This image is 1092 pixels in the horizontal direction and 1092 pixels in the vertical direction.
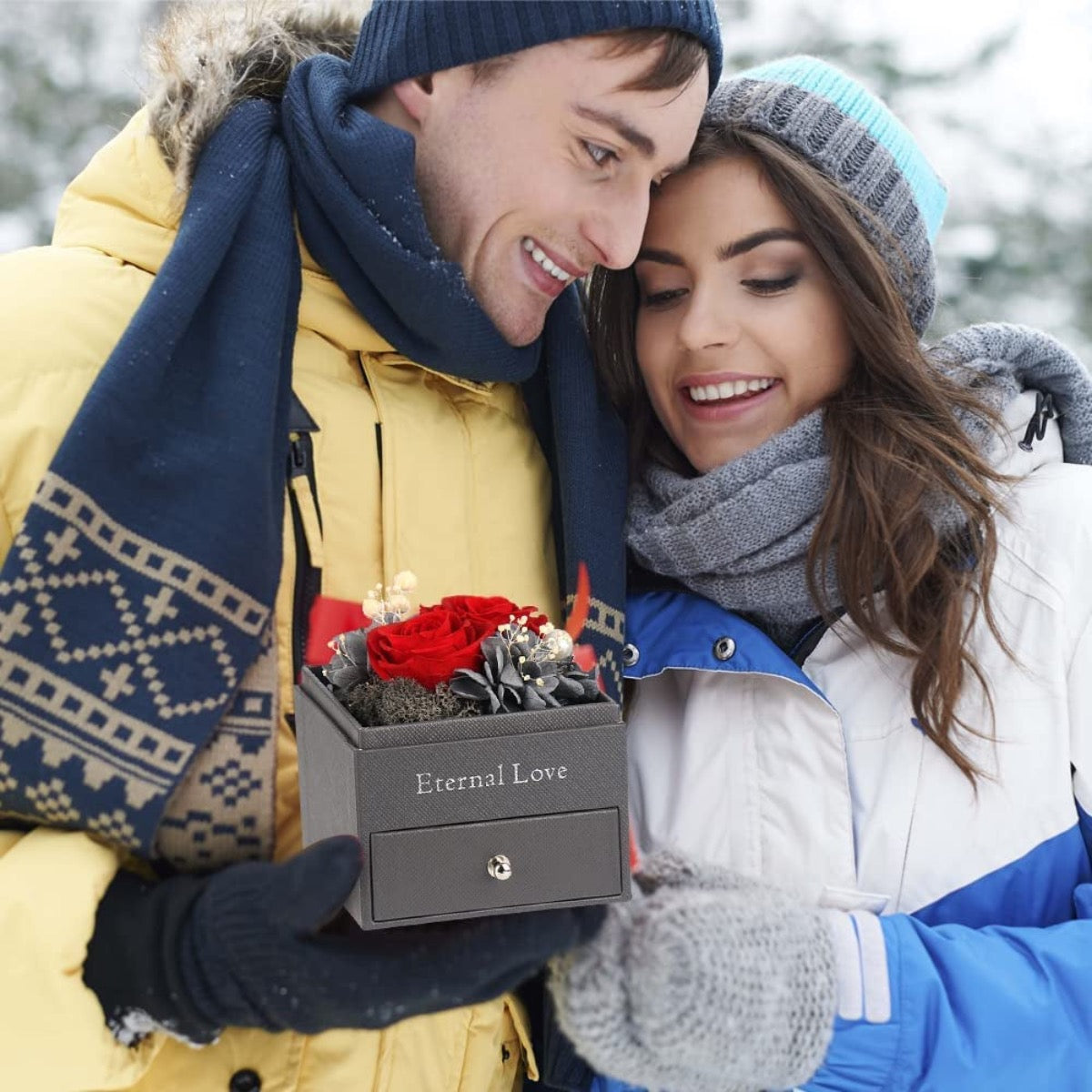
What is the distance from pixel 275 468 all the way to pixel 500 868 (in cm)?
59

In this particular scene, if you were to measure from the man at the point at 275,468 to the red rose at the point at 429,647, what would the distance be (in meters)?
0.20

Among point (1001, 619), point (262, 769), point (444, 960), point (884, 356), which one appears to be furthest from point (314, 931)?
point (884, 356)

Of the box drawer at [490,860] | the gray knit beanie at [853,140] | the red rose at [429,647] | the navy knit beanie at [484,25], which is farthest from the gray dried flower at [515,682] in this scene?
the gray knit beanie at [853,140]

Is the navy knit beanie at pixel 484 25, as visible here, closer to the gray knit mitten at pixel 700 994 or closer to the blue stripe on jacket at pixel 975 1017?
the gray knit mitten at pixel 700 994

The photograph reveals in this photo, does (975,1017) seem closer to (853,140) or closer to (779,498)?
(779,498)

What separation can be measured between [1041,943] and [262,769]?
1042 millimetres

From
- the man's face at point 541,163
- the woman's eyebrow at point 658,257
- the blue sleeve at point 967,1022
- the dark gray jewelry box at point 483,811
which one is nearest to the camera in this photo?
the dark gray jewelry box at point 483,811

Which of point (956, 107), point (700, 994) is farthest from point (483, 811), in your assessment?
point (956, 107)

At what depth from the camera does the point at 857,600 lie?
6.53 feet

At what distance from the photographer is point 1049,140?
21.2ft

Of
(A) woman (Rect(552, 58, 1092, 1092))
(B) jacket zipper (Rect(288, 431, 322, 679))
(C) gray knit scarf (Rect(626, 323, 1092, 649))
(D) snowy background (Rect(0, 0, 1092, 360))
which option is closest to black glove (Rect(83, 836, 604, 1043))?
(A) woman (Rect(552, 58, 1092, 1092))

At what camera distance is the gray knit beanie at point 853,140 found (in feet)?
6.75

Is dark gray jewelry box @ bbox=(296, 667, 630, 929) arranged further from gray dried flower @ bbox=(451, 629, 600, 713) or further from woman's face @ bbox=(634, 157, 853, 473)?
woman's face @ bbox=(634, 157, 853, 473)

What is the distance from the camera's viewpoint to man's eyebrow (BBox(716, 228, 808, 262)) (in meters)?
2.07
